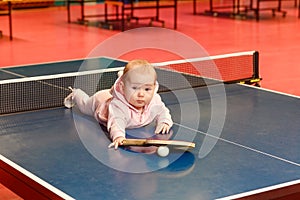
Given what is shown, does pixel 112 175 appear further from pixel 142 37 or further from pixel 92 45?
pixel 142 37

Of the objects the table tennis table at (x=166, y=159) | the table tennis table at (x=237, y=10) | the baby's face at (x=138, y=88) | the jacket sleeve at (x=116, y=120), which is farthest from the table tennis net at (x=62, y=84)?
the table tennis table at (x=237, y=10)

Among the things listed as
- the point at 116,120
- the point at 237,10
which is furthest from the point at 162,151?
the point at 237,10

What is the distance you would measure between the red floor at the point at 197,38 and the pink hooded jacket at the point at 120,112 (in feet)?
9.37

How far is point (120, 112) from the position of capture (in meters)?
4.06

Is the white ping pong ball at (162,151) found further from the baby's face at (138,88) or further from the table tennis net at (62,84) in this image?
the table tennis net at (62,84)

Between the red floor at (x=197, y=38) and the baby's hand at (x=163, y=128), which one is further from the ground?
the baby's hand at (x=163, y=128)

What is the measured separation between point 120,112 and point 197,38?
6.58 meters

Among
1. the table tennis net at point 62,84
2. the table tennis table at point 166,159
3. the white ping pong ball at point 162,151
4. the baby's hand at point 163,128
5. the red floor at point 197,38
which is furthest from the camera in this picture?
the red floor at point 197,38

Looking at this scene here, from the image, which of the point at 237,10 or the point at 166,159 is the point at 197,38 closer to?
the point at 237,10

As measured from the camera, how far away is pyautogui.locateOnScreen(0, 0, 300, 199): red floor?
8.36 metres

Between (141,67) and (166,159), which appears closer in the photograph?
Result: (166,159)

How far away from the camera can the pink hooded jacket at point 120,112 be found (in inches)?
158

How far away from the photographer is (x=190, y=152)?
12.5 feet

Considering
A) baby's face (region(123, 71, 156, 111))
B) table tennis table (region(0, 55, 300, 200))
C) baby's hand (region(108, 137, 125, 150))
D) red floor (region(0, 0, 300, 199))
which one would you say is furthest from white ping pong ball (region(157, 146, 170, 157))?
red floor (region(0, 0, 300, 199))
